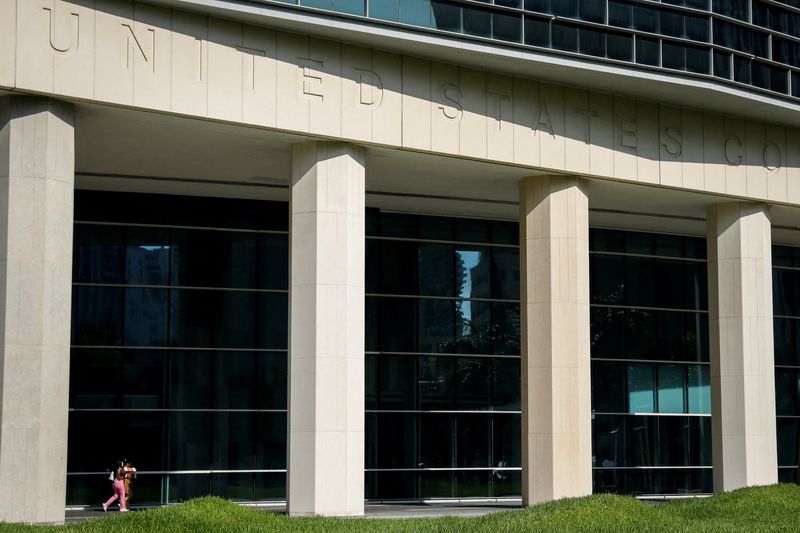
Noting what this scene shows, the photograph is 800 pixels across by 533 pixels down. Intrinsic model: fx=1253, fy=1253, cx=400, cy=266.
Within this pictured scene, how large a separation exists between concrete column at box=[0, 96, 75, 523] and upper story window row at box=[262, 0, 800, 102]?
247 inches

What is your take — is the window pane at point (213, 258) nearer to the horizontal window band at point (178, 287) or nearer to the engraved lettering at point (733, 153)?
the horizontal window band at point (178, 287)

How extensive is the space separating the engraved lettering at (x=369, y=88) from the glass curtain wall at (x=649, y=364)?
1426 cm

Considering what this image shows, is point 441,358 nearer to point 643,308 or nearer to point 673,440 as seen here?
point 643,308

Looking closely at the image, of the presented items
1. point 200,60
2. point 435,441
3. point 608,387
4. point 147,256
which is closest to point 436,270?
point 435,441

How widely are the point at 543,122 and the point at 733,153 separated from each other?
23.2 feet

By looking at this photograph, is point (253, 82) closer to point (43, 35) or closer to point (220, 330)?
point (43, 35)

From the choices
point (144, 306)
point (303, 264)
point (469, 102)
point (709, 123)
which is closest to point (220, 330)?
point (144, 306)

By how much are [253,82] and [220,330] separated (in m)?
10.2

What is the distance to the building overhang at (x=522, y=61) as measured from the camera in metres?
27.0

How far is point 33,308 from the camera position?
24.7 metres

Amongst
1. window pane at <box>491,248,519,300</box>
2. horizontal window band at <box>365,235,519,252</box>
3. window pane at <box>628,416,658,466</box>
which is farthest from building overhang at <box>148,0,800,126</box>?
window pane at <box>628,416,658,466</box>

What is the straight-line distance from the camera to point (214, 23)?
1066 inches

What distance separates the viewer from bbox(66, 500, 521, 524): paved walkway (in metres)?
30.9

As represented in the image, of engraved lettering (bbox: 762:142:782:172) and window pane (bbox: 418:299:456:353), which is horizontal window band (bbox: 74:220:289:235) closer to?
window pane (bbox: 418:299:456:353)
